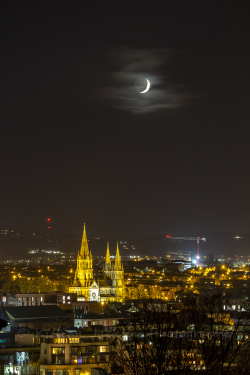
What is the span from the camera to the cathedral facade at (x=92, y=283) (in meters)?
84.9

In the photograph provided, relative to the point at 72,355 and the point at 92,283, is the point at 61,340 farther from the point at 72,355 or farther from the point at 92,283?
the point at 92,283

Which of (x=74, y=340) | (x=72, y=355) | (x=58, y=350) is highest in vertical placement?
(x=74, y=340)

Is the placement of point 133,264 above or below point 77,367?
above

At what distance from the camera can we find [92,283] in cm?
8669

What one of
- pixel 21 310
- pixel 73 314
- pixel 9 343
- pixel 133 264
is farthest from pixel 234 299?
pixel 133 264

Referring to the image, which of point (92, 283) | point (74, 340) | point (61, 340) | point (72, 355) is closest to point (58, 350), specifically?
point (72, 355)

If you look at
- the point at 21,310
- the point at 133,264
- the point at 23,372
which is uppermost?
the point at 133,264

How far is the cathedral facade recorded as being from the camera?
8494 cm

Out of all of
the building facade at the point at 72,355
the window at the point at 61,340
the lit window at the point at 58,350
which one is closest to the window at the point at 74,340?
the building facade at the point at 72,355

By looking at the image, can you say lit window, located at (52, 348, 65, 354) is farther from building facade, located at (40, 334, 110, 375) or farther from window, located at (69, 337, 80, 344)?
window, located at (69, 337, 80, 344)

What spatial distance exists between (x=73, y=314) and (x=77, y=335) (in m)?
18.5

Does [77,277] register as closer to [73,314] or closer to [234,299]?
[234,299]

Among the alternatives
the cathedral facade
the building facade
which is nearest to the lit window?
the building facade

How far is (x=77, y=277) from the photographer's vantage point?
295 ft
